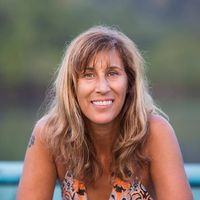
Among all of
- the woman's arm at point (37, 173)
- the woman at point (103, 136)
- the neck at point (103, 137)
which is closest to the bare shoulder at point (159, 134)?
the woman at point (103, 136)

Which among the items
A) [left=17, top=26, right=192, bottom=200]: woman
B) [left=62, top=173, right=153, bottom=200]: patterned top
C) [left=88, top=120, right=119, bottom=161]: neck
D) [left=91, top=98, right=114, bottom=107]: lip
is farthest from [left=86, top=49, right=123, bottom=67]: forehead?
[left=62, top=173, right=153, bottom=200]: patterned top

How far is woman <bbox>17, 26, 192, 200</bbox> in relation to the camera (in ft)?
7.69

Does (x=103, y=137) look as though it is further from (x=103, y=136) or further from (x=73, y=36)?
(x=73, y=36)

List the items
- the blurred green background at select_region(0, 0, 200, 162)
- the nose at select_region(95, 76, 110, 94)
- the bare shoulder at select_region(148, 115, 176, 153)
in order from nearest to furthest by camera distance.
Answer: the nose at select_region(95, 76, 110, 94) → the bare shoulder at select_region(148, 115, 176, 153) → the blurred green background at select_region(0, 0, 200, 162)

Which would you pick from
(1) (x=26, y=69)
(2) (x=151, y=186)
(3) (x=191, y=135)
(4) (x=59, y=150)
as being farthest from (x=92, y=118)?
(1) (x=26, y=69)

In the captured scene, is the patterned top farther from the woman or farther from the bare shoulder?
the bare shoulder

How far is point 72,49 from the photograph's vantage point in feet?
7.79

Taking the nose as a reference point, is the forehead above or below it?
above

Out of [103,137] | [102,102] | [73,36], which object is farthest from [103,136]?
[73,36]

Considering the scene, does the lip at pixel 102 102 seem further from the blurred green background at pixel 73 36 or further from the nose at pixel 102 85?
the blurred green background at pixel 73 36

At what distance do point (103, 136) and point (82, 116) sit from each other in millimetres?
114

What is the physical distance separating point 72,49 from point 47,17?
1293cm

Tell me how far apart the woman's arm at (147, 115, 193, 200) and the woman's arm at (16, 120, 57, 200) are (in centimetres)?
35

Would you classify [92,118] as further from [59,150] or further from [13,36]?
[13,36]
